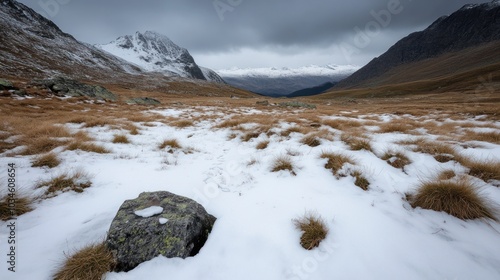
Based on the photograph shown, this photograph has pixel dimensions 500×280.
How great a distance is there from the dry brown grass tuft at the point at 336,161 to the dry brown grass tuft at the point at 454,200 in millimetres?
1360

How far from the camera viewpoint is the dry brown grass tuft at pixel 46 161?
14.1 ft

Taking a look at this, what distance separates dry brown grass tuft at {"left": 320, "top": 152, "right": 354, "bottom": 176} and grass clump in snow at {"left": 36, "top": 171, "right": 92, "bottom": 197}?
5.09m

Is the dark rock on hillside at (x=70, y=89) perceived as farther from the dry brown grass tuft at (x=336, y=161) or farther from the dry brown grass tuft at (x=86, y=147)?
the dry brown grass tuft at (x=336, y=161)

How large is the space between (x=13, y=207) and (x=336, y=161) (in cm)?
578

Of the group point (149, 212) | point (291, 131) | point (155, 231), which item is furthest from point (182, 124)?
point (155, 231)

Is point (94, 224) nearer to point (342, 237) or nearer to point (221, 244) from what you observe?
point (221, 244)

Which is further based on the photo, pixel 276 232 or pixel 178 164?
pixel 178 164

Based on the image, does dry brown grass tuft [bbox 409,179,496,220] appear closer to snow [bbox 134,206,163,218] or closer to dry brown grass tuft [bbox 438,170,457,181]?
dry brown grass tuft [bbox 438,170,457,181]

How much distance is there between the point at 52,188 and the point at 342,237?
16.3 feet

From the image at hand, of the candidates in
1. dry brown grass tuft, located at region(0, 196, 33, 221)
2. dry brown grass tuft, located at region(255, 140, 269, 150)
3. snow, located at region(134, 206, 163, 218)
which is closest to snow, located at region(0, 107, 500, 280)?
snow, located at region(134, 206, 163, 218)

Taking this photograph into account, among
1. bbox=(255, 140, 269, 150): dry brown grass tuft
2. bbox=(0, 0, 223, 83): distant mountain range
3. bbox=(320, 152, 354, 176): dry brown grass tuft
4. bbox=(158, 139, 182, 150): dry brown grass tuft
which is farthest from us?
bbox=(0, 0, 223, 83): distant mountain range

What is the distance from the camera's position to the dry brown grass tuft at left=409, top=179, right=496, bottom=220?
8.80 feet

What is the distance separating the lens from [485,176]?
3.40 meters

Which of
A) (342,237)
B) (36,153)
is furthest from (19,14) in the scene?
(342,237)
